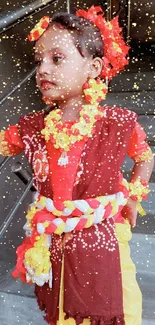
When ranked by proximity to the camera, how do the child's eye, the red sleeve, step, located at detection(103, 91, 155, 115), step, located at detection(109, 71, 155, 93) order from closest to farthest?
1. the child's eye
2. the red sleeve
3. step, located at detection(103, 91, 155, 115)
4. step, located at detection(109, 71, 155, 93)

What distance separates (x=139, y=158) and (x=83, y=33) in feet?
1.17

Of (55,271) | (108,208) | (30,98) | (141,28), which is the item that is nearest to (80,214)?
(108,208)

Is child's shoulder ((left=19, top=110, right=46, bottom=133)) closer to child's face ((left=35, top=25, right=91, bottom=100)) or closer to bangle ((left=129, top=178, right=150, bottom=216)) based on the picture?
child's face ((left=35, top=25, right=91, bottom=100))

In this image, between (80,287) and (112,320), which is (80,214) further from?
(112,320)

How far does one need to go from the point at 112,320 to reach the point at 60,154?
45 centimetres

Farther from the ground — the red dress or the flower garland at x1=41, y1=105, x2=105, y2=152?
the flower garland at x1=41, y1=105, x2=105, y2=152

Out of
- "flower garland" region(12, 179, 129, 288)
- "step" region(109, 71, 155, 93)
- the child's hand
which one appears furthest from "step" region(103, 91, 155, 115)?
"flower garland" region(12, 179, 129, 288)

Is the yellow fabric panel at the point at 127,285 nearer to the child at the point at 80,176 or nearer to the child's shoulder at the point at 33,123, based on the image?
→ the child at the point at 80,176

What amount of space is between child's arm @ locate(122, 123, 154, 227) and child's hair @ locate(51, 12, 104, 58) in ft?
0.74

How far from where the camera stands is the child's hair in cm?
106

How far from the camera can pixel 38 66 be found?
1088 mm

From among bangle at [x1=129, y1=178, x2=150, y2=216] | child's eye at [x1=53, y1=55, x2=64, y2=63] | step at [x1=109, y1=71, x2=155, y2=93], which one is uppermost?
child's eye at [x1=53, y1=55, x2=64, y2=63]

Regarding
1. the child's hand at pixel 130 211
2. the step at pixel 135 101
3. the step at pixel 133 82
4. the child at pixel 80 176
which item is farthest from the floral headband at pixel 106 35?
the step at pixel 133 82

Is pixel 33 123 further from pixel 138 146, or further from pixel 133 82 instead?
pixel 133 82
